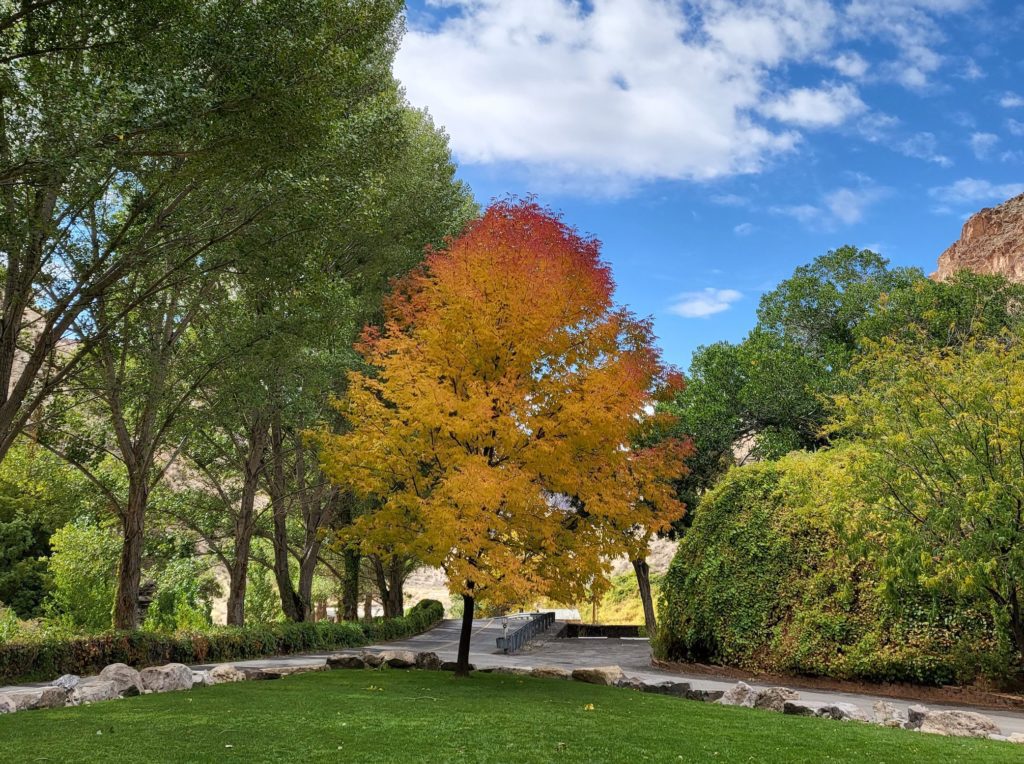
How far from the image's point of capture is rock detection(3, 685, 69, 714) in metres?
10.1

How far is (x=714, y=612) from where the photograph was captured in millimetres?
20359

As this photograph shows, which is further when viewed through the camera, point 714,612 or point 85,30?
point 714,612

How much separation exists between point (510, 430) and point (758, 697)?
647cm

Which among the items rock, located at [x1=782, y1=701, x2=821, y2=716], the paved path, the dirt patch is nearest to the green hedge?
the paved path

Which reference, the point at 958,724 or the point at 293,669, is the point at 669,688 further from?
the point at 293,669

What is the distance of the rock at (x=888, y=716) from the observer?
11.7m

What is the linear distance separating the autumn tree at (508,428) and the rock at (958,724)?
4.93m

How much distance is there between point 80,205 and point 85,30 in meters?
3.53

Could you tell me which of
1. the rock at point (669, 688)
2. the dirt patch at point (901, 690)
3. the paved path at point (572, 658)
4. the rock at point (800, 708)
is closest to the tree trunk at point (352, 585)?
the paved path at point (572, 658)

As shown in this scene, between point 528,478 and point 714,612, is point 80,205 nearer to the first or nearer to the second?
point 528,478

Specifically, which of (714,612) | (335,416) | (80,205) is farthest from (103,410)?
(714,612)

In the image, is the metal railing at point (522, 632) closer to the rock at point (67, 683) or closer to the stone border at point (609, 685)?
the stone border at point (609, 685)

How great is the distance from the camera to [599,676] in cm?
1627

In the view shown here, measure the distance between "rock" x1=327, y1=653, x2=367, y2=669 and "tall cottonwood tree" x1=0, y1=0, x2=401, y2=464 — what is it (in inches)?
329
